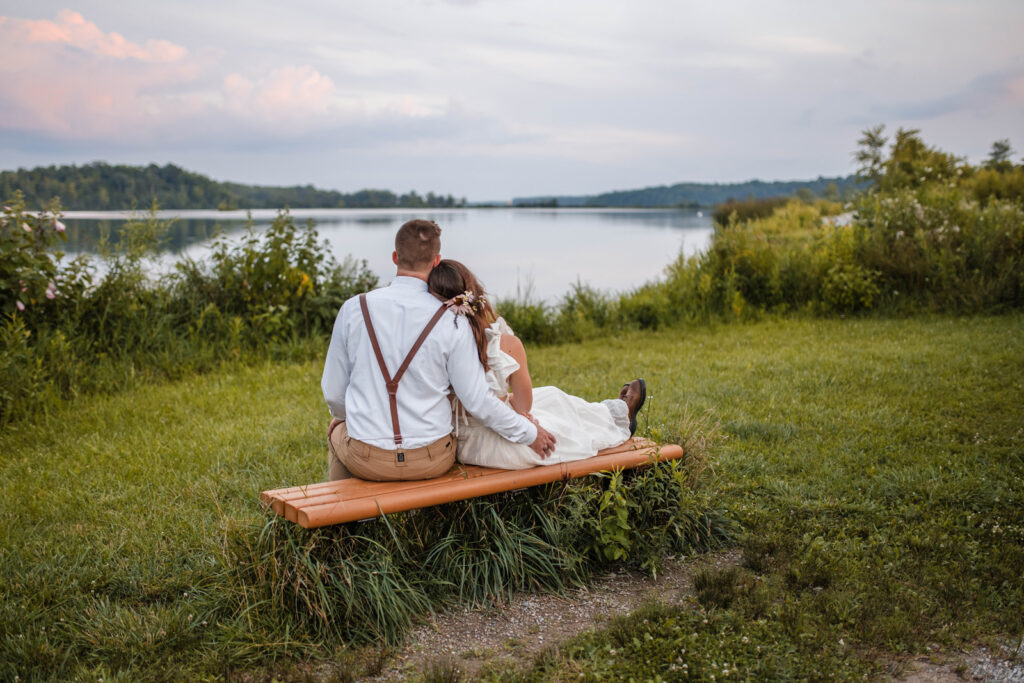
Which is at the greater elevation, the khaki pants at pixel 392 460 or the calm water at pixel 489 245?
the calm water at pixel 489 245

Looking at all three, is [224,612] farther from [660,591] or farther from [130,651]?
[660,591]

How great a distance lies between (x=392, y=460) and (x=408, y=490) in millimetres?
188

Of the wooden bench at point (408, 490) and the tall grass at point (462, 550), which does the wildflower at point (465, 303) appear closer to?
the wooden bench at point (408, 490)

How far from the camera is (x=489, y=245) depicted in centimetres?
2230

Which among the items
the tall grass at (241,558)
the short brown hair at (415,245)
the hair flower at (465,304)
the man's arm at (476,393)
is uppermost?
the short brown hair at (415,245)

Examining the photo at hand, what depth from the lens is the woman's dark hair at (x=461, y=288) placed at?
3434mm

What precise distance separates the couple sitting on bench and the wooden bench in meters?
0.07

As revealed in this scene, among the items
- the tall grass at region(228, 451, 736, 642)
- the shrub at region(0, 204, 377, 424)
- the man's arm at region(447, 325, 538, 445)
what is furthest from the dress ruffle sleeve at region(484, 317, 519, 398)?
the shrub at region(0, 204, 377, 424)

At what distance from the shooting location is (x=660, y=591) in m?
3.57

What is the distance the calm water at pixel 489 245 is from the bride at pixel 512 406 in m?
0.40

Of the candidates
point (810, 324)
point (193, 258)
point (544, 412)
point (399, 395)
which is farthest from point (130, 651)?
point (810, 324)

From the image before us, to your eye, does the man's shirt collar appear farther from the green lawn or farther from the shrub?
the shrub

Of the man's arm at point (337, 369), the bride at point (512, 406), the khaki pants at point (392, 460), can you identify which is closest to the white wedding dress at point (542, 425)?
the bride at point (512, 406)

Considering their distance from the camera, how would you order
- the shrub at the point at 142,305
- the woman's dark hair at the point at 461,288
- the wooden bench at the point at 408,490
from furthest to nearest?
the shrub at the point at 142,305
the woman's dark hair at the point at 461,288
the wooden bench at the point at 408,490
